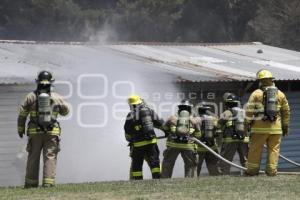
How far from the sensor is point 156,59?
57.7 ft

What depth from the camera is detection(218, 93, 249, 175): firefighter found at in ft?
45.1

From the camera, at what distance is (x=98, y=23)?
43312 millimetres

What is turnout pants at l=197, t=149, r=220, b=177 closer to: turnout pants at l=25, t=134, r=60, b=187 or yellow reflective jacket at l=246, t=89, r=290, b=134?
yellow reflective jacket at l=246, t=89, r=290, b=134

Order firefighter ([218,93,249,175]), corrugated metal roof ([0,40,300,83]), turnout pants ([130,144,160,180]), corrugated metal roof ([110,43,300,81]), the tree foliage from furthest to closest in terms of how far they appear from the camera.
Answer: the tree foliage < corrugated metal roof ([110,43,300,81]) < corrugated metal roof ([0,40,300,83]) < firefighter ([218,93,249,175]) < turnout pants ([130,144,160,180])

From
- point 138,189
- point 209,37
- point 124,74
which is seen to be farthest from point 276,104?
point 209,37

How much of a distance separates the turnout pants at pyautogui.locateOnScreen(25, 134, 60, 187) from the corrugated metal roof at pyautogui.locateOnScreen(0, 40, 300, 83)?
357cm

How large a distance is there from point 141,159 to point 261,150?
6.28ft

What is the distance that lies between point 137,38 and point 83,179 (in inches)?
1093

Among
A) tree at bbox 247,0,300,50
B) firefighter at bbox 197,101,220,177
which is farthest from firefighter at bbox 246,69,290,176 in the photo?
tree at bbox 247,0,300,50

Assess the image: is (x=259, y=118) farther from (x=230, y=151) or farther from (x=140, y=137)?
(x=230, y=151)

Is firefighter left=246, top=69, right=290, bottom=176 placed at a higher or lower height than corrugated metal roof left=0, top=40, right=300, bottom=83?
lower

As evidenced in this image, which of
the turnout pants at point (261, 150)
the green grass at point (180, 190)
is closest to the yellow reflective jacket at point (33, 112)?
the green grass at point (180, 190)

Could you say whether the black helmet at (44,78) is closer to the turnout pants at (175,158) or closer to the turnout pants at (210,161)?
the turnout pants at (175,158)

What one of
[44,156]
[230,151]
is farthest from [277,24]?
[44,156]
